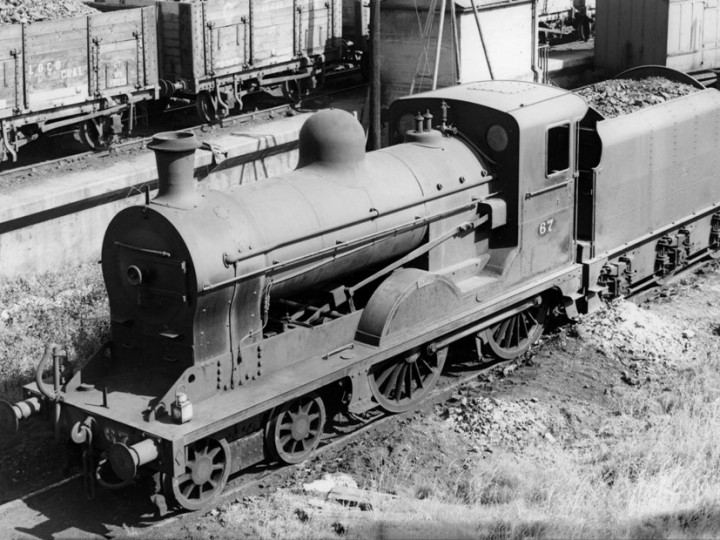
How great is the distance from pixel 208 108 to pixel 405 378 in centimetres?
1050

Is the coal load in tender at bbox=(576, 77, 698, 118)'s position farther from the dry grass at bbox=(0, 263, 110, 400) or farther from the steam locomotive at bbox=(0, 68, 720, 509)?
the dry grass at bbox=(0, 263, 110, 400)

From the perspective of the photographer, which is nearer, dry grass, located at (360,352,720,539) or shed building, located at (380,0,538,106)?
dry grass, located at (360,352,720,539)

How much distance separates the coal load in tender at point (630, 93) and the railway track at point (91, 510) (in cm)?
725

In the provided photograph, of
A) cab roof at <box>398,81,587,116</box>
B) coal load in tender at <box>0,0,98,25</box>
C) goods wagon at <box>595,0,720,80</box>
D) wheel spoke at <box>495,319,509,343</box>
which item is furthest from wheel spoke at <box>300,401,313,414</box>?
goods wagon at <box>595,0,720,80</box>

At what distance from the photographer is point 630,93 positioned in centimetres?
1535

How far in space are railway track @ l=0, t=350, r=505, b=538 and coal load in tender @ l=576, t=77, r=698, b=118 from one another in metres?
7.25

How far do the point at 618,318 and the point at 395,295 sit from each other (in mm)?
3842

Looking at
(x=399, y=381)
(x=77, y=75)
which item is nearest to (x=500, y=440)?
(x=399, y=381)

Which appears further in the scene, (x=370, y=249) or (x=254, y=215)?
(x=370, y=249)

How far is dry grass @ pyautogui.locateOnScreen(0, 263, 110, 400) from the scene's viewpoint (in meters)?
11.4

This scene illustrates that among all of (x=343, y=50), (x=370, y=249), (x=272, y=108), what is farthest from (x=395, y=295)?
(x=343, y=50)

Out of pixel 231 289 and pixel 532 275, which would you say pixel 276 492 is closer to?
pixel 231 289

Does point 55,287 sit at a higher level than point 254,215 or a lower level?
lower

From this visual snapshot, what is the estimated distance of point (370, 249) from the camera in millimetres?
10117
